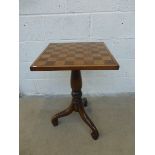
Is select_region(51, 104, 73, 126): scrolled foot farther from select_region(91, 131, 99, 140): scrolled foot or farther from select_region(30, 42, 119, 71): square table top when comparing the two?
select_region(30, 42, 119, 71): square table top

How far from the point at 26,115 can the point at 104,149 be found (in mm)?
799

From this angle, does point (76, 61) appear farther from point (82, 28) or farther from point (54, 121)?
point (82, 28)

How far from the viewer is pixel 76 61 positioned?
4.49 ft

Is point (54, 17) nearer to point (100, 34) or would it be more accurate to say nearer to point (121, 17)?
point (100, 34)

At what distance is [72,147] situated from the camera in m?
1.51

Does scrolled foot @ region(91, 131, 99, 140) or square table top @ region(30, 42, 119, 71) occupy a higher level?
square table top @ region(30, 42, 119, 71)

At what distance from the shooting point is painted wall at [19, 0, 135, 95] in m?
1.99

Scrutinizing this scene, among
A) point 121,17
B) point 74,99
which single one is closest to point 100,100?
point 74,99

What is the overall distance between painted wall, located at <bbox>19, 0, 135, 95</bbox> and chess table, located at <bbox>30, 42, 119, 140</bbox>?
0.94ft

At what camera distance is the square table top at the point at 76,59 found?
4.23 ft

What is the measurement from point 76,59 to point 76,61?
52 millimetres

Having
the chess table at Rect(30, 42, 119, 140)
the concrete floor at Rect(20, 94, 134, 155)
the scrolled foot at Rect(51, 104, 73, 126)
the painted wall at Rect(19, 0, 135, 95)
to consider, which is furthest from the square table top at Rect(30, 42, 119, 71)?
the concrete floor at Rect(20, 94, 134, 155)

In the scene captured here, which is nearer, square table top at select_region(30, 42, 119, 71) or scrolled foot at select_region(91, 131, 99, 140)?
square table top at select_region(30, 42, 119, 71)

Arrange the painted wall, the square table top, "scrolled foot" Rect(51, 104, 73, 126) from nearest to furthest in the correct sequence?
the square table top < "scrolled foot" Rect(51, 104, 73, 126) < the painted wall
